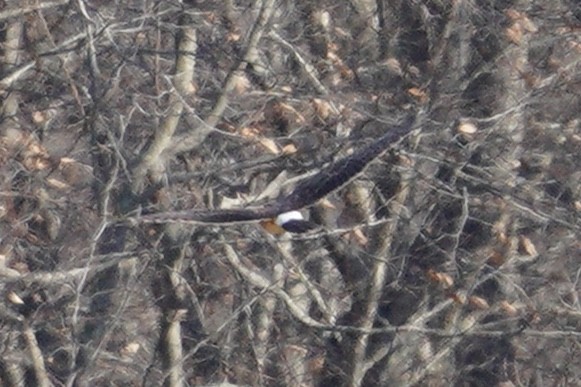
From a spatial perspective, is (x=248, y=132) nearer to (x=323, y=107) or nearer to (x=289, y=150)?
(x=289, y=150)

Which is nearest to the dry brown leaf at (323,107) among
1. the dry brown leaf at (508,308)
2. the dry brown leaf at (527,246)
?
the dry brown leaf at (527,246)

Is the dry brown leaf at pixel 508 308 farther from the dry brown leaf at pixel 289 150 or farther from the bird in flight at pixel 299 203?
the bird in flight at pixel 299 203

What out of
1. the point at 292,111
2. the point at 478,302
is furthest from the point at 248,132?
the point at 478,302

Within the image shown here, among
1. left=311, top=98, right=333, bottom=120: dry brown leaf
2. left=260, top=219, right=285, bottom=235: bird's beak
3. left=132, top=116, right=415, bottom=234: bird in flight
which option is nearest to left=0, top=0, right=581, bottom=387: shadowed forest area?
left=311, top=98, right=333, bottom=120: dry brown leaf

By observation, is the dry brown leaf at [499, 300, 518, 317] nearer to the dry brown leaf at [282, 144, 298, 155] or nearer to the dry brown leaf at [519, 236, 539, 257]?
the dry brown leaf at [519, 236, 539, 257]

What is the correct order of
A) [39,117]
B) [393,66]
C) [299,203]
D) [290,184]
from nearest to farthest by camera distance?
[299,203]
[290,184]
[39,117]
[393,66]

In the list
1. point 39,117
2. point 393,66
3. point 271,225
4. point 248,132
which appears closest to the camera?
point 271,225
